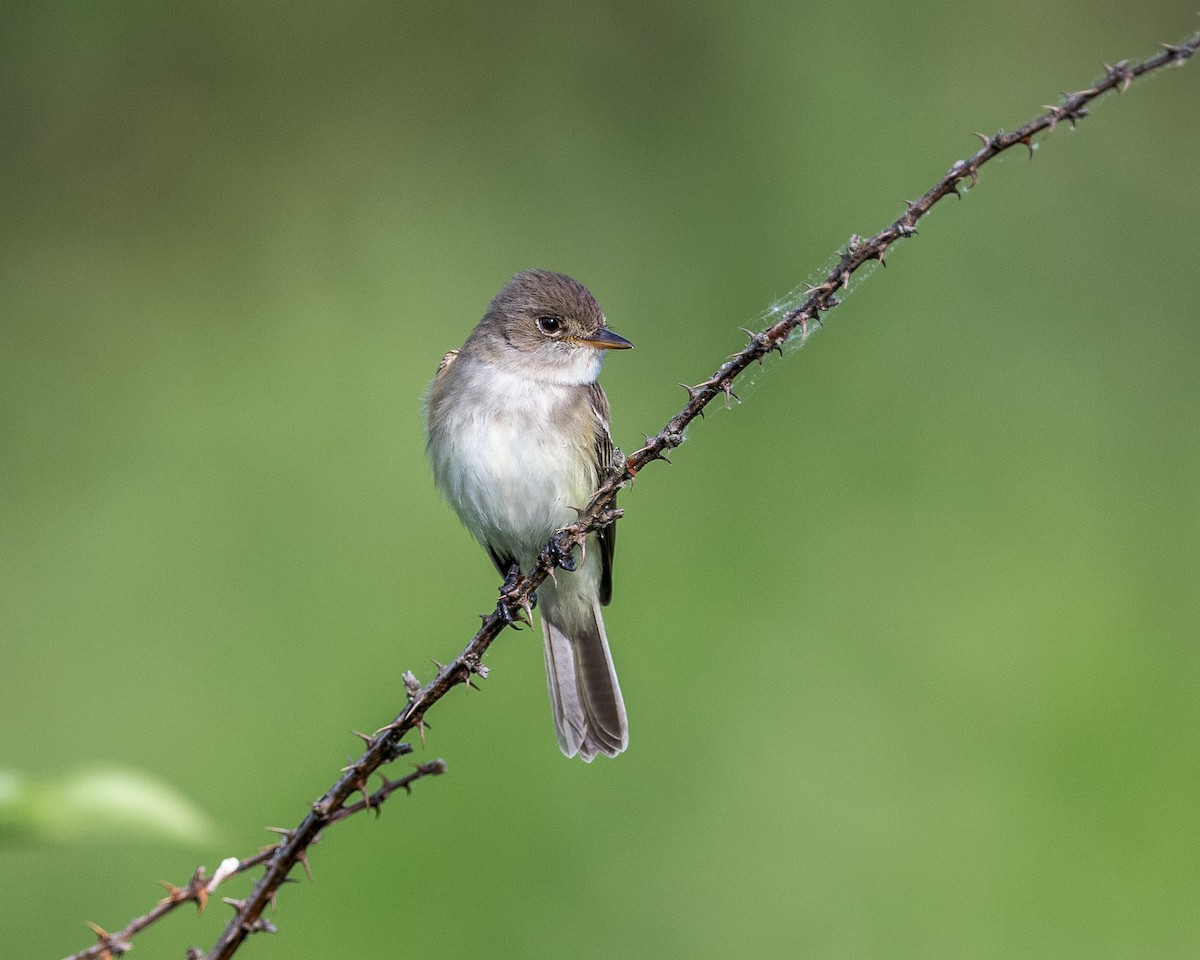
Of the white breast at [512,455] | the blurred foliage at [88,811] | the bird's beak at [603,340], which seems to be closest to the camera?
the blurred foliage at [88,811]

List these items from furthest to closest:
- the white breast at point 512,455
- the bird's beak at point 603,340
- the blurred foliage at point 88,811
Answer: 1. the bird's beak at point 603,340
2. the white breast at point 512,455
3. the blurred foliage at point 88,811

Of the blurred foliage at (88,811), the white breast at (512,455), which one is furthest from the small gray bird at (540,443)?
the blurred foliage at (88,811)

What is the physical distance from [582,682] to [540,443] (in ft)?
2.39

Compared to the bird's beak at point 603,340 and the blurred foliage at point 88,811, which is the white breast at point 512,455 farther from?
the blurred foliage at point 88,811

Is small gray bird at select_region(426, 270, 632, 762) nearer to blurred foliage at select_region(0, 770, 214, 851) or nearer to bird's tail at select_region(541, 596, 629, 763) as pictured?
bird's tail at select_region(541, 596, 629, 763)

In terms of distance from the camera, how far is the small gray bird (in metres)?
3.75

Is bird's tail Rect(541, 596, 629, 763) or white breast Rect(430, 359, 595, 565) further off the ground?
white breast Rect(430, 359, 595, 565)

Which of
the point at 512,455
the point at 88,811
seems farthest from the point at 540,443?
the point at 88,811

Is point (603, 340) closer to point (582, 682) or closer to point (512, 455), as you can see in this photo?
point (512, 455)

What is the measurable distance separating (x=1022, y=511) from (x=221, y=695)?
2.79 meters

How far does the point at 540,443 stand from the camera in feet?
12.3

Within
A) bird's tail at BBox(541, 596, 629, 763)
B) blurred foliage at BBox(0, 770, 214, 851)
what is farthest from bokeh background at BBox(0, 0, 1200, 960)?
blurred foliage at BBox(0, 770, 214, 851)

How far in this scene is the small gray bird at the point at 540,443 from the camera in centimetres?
375

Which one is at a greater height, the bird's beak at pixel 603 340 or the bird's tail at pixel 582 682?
the bird's beak at pixel 603 340
